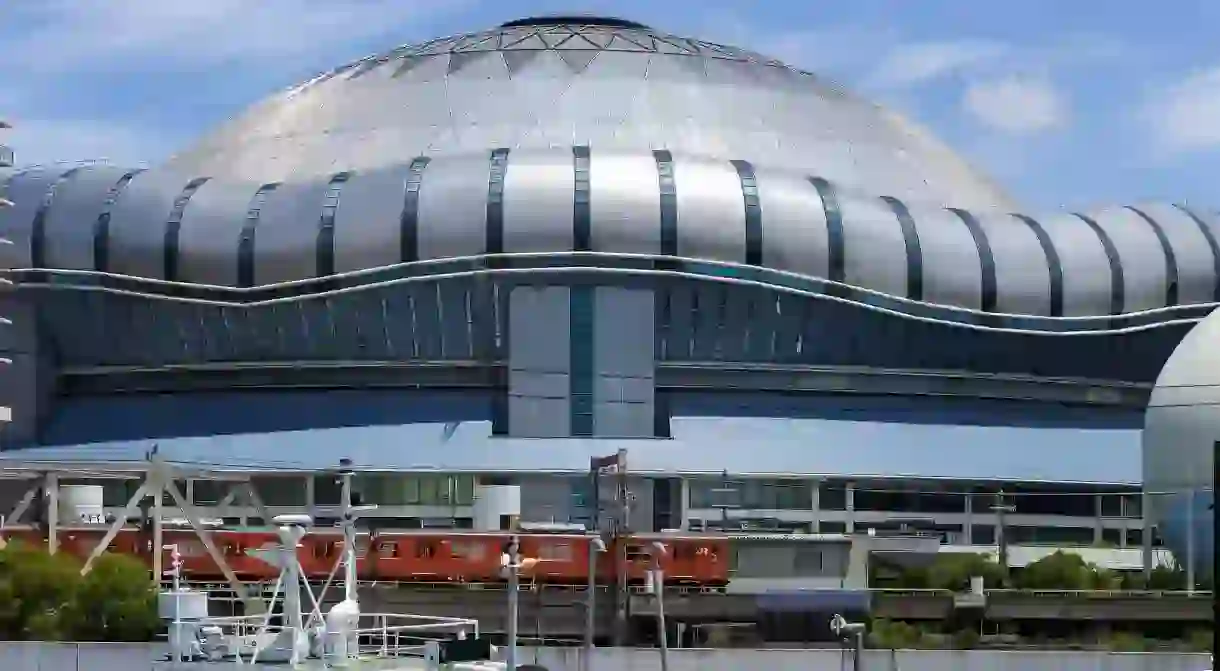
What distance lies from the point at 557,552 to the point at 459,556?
270 cm

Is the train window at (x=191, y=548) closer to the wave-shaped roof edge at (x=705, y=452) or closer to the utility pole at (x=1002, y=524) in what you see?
the wave-shaped roof edge at (x=705, y=452)

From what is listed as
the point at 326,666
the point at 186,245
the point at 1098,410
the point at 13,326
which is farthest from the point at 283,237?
the point at 326,666

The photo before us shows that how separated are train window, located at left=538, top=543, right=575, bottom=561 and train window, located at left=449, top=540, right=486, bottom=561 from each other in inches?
71.7

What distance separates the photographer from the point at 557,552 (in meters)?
63.7

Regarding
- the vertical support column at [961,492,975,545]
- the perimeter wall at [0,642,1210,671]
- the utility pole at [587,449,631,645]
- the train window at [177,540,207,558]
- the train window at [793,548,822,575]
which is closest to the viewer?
the perimeter wall at [0,642,1210,671]

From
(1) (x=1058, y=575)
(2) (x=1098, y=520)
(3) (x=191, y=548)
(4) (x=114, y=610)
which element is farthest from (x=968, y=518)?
(4) (x=114, y=610)

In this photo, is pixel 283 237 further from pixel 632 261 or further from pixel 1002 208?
pixel 1002 208

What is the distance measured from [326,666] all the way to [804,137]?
65.3 m

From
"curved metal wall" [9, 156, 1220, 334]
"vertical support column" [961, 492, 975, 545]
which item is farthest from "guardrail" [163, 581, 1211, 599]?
"curved metal wall" [9, 156, 1220, 334]

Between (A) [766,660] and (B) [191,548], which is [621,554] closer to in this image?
(A) [766,660]

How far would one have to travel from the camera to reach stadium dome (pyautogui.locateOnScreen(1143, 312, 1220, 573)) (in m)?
69.8

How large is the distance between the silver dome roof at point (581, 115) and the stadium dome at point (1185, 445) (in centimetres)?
2213

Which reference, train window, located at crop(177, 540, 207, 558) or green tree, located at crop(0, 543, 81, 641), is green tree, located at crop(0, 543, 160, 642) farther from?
train window, located at crop(177, 540, 207, 558)

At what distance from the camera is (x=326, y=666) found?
3475cm
